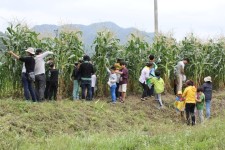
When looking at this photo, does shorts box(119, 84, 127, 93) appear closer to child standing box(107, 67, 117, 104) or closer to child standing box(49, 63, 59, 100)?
child standing box(107, 67, 117, 104)

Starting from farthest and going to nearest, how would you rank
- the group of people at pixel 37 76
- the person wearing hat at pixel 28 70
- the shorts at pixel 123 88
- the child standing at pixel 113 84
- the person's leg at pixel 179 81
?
the person's leg at pixel 179 81 < the shorts at pixel 123 88 < the child standing at pixel 113 84 < the group of people at pixel 37 76 < the person wearing hat at pixel 28 70

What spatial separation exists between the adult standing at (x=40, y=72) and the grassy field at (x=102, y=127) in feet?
3.70

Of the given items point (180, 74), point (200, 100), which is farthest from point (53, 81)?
point (180, 74)

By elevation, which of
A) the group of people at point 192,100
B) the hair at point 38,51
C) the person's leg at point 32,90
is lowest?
the group of people at point 192,100

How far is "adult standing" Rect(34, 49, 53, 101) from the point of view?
15078 mm

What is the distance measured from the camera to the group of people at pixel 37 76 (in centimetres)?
1439

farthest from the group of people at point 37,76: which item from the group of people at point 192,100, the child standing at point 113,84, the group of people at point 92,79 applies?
the group of people at point 192,100

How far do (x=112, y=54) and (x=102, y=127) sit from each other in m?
5.00

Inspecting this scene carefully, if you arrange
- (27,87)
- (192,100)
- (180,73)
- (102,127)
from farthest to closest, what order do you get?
(180,73) → (192,100) → (27,87) → (102,127)

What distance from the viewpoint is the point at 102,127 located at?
540 inches

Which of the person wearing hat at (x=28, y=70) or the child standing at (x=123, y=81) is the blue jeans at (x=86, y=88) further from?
the person wearing hat at (x=28, y=70)

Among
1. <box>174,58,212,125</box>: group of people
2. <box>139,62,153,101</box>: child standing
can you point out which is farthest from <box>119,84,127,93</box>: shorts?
<box>174,58,212,125</box>: group of people

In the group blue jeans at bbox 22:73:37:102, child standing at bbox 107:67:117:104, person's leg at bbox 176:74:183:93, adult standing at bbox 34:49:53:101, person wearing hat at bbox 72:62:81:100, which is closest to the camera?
blue jeans at bbox 22:73:37:102

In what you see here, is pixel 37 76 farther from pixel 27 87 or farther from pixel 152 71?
pixel 152 71
